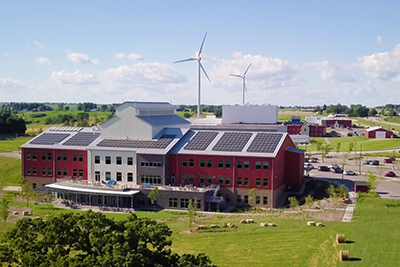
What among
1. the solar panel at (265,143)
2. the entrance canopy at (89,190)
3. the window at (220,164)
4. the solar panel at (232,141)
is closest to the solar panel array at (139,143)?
the solar panel at (232,141)

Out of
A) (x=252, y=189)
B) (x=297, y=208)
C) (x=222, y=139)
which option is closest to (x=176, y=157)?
(x=222, y=139)

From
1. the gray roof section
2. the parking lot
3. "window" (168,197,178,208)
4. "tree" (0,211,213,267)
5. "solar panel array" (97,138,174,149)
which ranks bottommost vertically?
"window" (168,197,178,208)

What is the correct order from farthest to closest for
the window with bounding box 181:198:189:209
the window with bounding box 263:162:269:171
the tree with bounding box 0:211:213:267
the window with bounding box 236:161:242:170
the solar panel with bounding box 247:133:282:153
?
1. the solar panel with bounding box 247:133:282:153
2. the window with bounding box 236:161:242:170
3. the window with bounding box 263:162:269:171
4. the window with bounding box 181:198:189:209
5. the tree with bounding box 0:211:213:267

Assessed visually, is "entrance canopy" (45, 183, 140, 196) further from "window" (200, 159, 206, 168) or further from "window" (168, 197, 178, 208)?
"window" (200, 159, 206, 168)

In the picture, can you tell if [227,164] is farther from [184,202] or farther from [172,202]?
[172,202]

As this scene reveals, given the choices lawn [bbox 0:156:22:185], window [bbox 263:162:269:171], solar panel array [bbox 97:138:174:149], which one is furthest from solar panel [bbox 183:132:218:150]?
lawn [bbox 0:156:22:185]

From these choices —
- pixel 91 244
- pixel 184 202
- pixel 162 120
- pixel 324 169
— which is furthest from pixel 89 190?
pixel 324 169

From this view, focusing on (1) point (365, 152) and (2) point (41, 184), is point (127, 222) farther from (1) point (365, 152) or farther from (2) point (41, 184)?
(1) point (365, 152)
